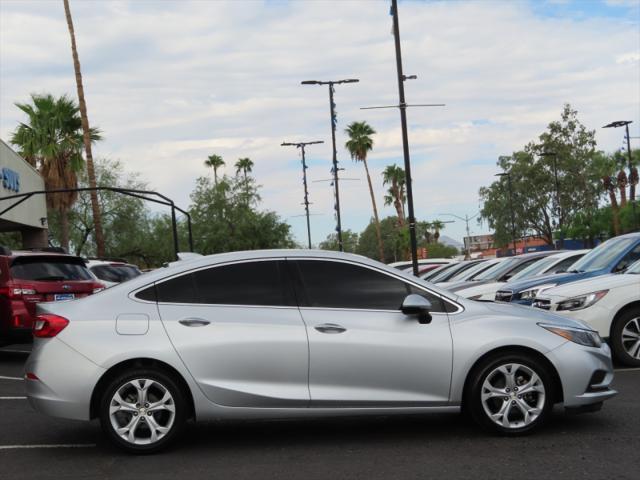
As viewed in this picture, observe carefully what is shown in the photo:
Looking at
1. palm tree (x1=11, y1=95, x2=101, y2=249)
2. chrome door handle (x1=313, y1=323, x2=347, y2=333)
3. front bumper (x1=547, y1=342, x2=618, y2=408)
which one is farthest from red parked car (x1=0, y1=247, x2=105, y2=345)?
palm tree (x1=11, y1=95, x2=101, y2=249)

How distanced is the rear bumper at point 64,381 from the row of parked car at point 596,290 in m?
6.07

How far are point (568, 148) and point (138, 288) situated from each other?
7768 centimetres

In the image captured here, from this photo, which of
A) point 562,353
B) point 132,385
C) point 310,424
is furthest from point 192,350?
point 562,353

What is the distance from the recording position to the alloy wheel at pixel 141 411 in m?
6.60

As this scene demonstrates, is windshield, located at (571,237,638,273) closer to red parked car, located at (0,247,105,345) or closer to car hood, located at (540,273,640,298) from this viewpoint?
car hood, located at (540,273,640,298)

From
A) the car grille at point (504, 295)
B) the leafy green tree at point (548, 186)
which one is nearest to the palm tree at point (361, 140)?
the leafy green tree at point (548, 186)

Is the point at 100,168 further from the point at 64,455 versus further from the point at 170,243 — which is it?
the point at 64,455

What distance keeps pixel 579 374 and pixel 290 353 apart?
7.33ft

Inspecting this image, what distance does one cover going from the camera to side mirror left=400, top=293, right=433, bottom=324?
6.70m

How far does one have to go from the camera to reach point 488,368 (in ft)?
22.3

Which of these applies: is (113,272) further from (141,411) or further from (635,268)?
(141,411)

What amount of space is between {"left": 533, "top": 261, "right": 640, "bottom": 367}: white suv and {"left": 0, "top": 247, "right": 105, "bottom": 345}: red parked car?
6.82m

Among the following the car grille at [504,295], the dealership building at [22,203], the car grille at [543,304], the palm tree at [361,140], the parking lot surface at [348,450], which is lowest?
the parking lot surface at [348,450]

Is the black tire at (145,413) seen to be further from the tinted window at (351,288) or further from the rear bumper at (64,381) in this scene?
the tinted window at (351,288)
